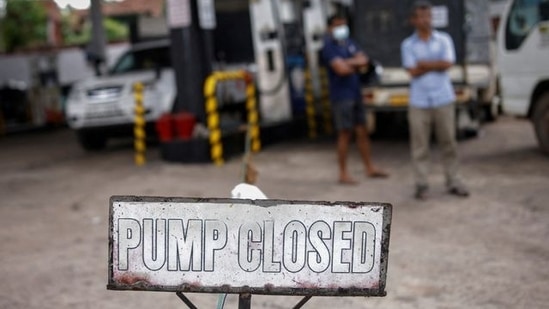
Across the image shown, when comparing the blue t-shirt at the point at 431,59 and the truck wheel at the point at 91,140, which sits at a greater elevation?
the blue t-shirt at the point at 431,59

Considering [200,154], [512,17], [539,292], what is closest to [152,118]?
[200,154]

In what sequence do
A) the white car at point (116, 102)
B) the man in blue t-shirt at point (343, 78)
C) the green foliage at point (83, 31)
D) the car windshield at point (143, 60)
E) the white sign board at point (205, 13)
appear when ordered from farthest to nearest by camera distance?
the green foliage at point (83, 31) → the car windshield at point (143, 60) → the white car at point (116, 102) → the white sign board at point (205, 13) → the man in blue t-shirt at point (343, 78)

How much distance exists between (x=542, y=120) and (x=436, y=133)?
7.96 ft

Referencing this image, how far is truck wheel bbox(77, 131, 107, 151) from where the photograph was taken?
12.5 metres

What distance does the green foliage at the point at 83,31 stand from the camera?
31837 mm

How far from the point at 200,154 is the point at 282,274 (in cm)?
759

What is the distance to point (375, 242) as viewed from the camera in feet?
8.67

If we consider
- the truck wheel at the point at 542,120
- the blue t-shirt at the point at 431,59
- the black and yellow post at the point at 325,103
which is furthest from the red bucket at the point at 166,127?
the truck wheel at the point at 542,120

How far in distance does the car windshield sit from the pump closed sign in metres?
10.3

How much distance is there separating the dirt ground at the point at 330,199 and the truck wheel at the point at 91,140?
37 centimetres

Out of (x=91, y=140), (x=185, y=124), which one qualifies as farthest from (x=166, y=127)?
(x=91, y=140)

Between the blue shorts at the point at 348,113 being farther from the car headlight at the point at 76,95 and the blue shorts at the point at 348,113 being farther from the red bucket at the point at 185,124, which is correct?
the car headlight at the point at 76,95

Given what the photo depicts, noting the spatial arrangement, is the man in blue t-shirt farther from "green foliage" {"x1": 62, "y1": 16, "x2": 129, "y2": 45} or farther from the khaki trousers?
"green foliage" {"x1": 62, "y1": 16, "x2": 129, "y2": 45}

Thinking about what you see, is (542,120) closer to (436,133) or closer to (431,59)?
(436,133)
